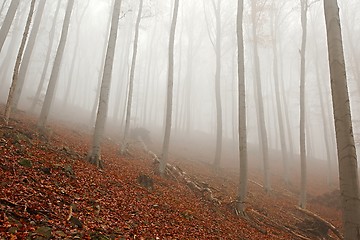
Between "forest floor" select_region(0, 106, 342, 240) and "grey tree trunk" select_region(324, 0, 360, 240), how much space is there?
10.3ft

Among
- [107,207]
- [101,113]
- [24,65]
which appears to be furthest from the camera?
[24,65]

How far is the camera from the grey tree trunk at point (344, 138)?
4.12 meters

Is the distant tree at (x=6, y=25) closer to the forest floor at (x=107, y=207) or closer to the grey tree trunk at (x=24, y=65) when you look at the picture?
the grey tree trunk at (x=24, y=65)

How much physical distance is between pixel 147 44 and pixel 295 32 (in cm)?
2044

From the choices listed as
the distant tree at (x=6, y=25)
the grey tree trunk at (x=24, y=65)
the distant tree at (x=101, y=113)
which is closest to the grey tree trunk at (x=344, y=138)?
the distant tree at (x=101, y=113)

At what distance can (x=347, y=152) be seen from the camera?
14.2 feet

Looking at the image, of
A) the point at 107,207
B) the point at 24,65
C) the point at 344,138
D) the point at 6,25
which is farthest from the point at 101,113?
the point at 24,65

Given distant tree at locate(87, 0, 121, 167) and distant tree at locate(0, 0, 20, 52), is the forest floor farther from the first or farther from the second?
distant tree at locate(0, 0, 20, 52)

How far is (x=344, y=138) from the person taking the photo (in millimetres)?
4430

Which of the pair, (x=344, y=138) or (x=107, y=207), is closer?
(x=344, y=138)

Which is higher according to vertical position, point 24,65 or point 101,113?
point 24,65

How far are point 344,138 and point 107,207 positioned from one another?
17.0 feet

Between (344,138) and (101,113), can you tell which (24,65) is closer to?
(101,113)

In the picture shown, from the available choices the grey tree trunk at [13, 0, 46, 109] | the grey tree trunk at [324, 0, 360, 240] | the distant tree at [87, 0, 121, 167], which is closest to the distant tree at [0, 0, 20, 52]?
the grey tree trunk at [13, 0, 46, 109]
